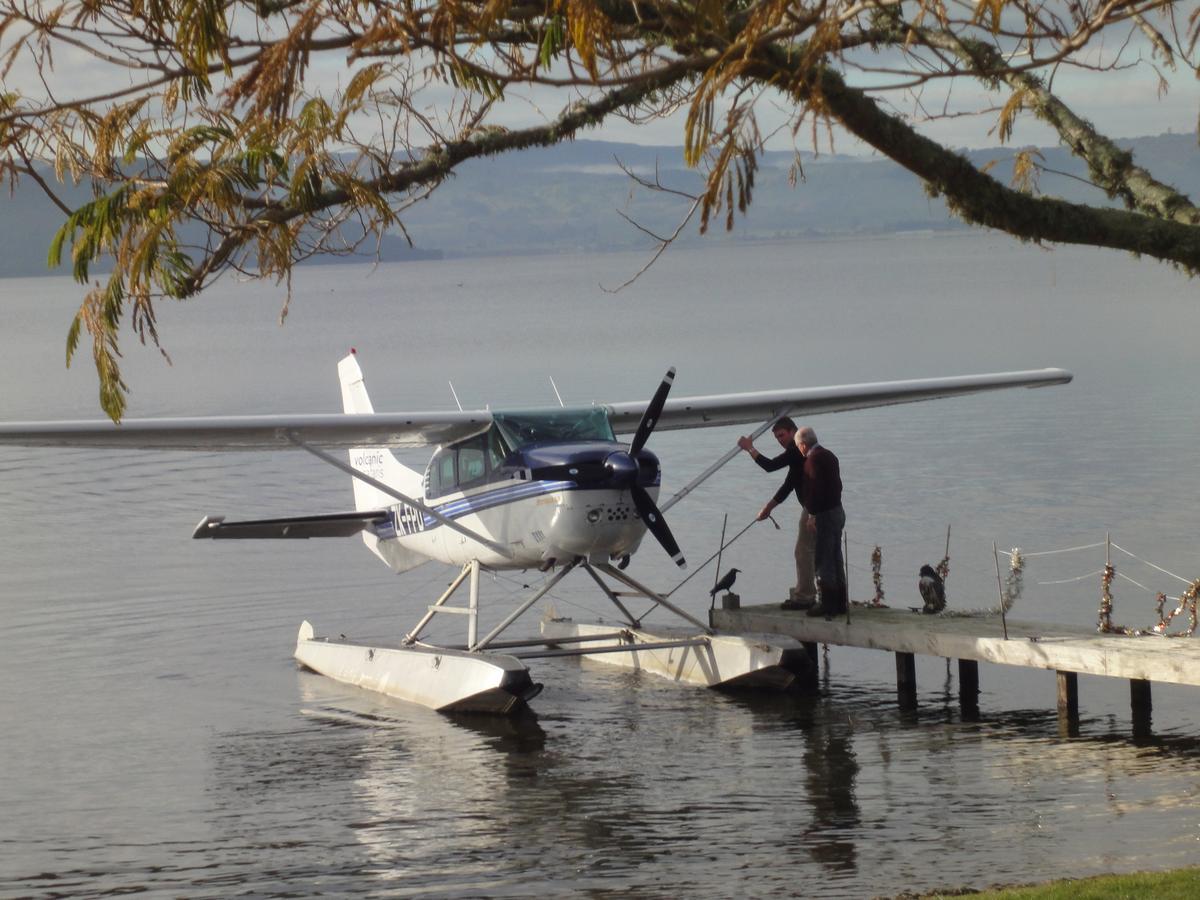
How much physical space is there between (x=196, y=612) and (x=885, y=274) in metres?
137

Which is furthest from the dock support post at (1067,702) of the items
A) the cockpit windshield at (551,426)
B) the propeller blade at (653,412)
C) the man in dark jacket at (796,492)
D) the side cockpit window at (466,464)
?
the side cockpit window at (466,464)

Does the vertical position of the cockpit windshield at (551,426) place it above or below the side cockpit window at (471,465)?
above

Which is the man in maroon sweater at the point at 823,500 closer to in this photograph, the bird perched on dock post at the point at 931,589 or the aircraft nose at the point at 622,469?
the bird perched on dock post at the point at 931,589

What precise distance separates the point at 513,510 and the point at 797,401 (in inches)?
132

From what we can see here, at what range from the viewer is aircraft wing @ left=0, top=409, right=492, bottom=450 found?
477 inches

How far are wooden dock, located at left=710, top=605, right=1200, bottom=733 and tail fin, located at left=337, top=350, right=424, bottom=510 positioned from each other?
3509 millimetres

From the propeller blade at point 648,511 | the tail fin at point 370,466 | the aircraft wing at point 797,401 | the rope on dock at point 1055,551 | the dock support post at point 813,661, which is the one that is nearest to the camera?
the propeller blade at point 648,511

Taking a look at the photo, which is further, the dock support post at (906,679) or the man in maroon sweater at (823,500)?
the dock support post at (906,679)

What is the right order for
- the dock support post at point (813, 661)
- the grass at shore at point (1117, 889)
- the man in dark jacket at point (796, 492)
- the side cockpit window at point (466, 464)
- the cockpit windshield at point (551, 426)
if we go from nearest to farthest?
the grass at shore at point (1117, 889)
the cockpit windshield at point (551, 426)
the side cockpit window at point (466, 464)
the man in dark jacket at point (796, 492)
the dock support post at point (813, 661)

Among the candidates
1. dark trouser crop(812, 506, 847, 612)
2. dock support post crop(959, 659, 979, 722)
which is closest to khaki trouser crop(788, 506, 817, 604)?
dark trouser crop(812, 506, 847, 612)

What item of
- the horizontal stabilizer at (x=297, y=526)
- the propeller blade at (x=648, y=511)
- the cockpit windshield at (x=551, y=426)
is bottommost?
the horizontal stabilizer at (x=297, y=526)

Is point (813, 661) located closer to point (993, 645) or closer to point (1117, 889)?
point (993, 645)

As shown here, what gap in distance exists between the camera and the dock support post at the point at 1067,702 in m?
11.8

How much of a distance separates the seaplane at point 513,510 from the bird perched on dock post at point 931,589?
3.84ft
